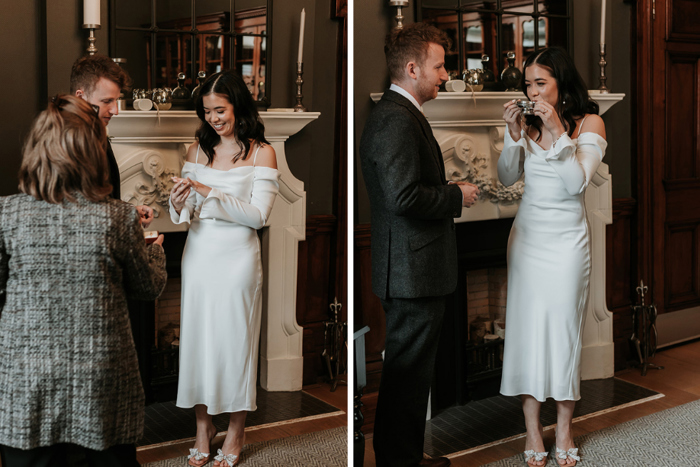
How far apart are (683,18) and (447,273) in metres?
1.58

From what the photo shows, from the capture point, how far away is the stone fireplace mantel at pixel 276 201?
1.76m

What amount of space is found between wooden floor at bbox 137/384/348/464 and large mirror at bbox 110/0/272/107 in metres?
0.99

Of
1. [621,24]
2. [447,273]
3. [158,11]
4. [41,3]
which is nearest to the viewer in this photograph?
[41,3]

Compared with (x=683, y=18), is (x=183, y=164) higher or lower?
lower

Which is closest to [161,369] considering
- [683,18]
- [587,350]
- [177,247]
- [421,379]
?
[177,247]

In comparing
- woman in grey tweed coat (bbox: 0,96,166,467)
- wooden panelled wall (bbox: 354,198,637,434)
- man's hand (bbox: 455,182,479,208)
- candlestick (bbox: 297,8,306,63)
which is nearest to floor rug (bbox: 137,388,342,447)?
wooden panelled wall (bbox: 354,198,637,434)

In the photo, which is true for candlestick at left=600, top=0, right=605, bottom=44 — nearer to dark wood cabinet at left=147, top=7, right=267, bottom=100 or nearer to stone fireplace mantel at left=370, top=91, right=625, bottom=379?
stone fireplace mantel at left=370, top=91, right=625, bottom=379

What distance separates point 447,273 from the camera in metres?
2.13

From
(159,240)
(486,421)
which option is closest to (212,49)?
(159,240)

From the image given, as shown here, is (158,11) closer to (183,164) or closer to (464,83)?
(183,164)

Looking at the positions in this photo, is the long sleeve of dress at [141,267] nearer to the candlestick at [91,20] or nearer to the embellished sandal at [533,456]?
the candlestick at [91,20]

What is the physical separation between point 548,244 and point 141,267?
143 cm

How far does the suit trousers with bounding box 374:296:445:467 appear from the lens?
2.14m

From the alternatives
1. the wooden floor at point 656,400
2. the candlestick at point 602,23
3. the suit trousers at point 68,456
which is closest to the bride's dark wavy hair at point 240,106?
the suit trousers at point 68,456
